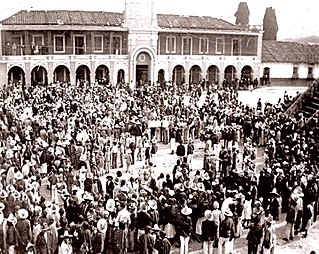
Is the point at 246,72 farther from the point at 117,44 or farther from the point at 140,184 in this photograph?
the point at 140,184


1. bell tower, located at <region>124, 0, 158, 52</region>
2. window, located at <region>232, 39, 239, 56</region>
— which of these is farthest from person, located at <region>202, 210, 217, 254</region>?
window, located at <region>232, 39, 239, 56</region>

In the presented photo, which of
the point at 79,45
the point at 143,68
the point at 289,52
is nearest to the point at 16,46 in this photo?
the point at 79,45

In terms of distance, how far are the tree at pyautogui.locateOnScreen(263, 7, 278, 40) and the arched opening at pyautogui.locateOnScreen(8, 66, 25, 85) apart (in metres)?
36.7

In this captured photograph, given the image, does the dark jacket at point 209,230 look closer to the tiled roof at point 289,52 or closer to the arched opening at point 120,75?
the arched opening at point 120,75

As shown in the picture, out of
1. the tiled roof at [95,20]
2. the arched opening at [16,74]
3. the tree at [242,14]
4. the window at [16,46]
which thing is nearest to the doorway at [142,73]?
the tiled roof at [95,20]

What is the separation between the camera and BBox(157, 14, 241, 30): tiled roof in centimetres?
4569

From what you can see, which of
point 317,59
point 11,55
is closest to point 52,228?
point 11,55

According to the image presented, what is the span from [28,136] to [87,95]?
38.3 feet

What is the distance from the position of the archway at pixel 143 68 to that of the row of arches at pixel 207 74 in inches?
59.8

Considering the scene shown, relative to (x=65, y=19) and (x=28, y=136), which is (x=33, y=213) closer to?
(x=28, y=136)

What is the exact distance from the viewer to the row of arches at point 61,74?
41.4 meters

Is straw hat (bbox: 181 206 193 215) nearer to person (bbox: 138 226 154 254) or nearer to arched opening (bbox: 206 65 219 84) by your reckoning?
person (bbox: 138 226 154 254)

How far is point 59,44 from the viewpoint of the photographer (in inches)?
1666

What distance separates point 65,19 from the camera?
1709 inches
